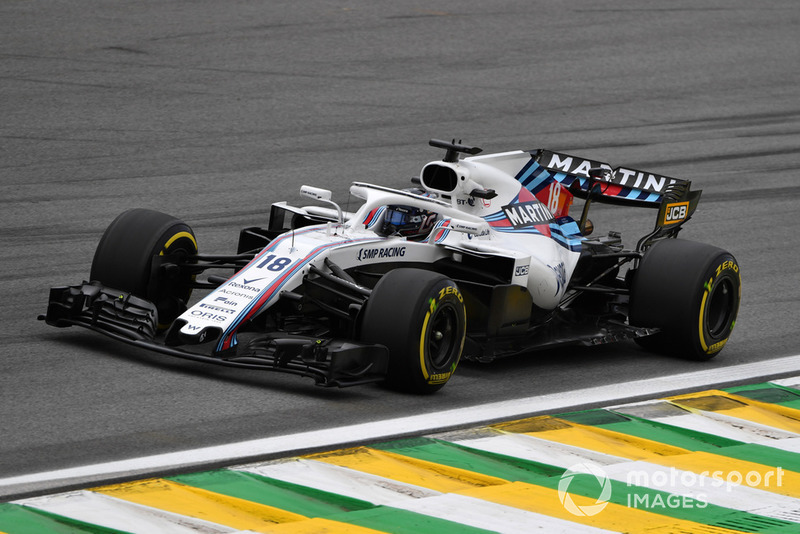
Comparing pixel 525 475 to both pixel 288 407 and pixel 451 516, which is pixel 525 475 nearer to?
pixel 451 516

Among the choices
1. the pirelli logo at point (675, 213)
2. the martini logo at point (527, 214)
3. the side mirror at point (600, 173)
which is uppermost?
the side mirror at point (600, 173)

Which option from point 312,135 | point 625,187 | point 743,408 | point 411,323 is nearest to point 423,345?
point 411,323

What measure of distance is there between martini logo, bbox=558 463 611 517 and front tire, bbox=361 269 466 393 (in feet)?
4.06

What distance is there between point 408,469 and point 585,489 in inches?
36.7

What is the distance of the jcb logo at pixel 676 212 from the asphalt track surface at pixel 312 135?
1.07 m

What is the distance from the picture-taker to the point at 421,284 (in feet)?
24.7

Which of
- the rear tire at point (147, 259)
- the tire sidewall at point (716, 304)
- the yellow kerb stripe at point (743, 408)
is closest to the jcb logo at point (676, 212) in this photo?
the tire sidewall at point (716, 304)

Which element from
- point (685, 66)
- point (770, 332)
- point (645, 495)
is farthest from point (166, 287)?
point (685, 66)

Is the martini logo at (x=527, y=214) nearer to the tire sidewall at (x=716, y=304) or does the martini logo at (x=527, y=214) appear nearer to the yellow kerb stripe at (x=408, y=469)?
the tire sidewall at (x=716, y=304)

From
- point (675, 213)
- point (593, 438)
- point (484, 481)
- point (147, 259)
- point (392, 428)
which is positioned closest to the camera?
point (484, 481)

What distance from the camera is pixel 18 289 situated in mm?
9797

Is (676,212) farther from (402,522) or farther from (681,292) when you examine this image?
(402,522)

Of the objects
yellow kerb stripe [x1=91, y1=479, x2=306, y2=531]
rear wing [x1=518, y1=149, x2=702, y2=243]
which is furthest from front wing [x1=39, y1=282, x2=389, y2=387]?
rear wing [x1=518, y1=149, x2=702, y2=243]

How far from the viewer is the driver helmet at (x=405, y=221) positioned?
29.0 feet
